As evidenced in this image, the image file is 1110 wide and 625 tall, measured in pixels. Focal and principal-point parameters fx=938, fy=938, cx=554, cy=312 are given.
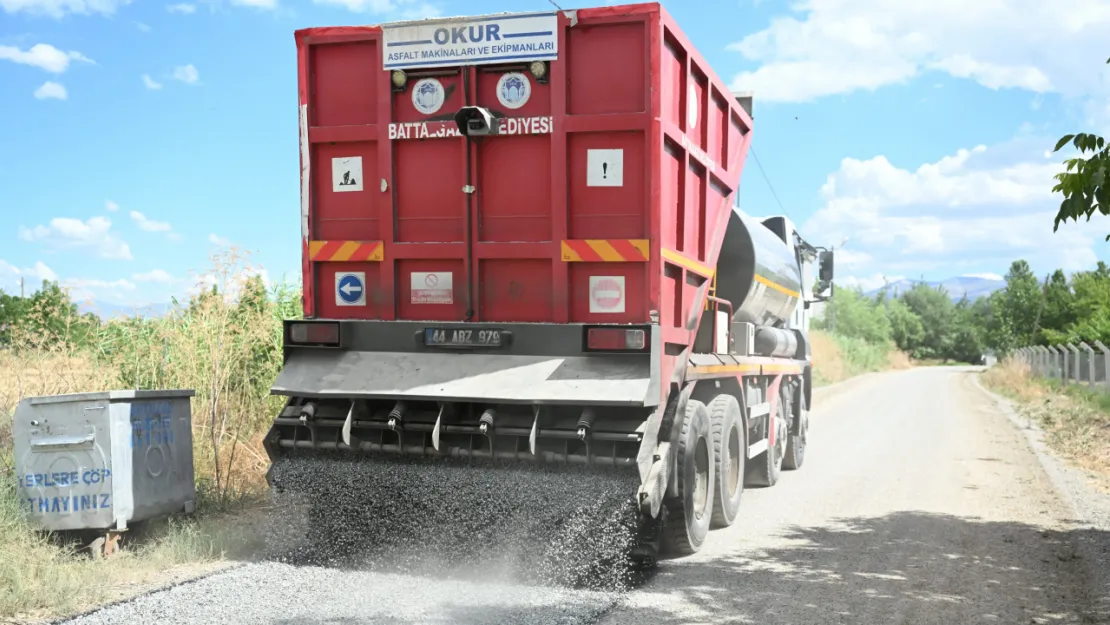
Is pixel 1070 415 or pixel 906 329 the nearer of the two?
pixel 1070 415

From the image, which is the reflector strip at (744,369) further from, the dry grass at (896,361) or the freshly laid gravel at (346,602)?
the dry grass at (896,361)

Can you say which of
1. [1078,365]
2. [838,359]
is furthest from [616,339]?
[838,359]

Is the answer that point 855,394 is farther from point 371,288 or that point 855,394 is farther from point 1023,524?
point 371,288

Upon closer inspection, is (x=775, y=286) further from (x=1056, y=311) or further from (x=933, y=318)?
(x=933, y=318)

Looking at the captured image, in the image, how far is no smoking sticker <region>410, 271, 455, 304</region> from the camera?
6.26 m

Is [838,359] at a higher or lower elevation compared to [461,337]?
lower

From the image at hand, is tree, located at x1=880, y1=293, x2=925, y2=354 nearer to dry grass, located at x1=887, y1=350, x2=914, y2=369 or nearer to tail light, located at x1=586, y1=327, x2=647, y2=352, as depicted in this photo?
dry grass, located at x1=887, y1=350, x2=914, y2=369

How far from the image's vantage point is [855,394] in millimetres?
27688

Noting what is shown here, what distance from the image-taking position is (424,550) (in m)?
5.92

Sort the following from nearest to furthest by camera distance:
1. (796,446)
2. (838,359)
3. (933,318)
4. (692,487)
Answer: (692,487) < (796,446) < (838,359) < (933,318)

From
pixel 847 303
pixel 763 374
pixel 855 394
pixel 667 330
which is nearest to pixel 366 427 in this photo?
pixel 667 330

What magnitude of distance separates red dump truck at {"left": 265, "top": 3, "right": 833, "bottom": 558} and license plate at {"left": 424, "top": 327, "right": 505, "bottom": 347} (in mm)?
14

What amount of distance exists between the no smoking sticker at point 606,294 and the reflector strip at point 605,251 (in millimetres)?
116

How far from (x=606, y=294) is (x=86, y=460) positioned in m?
3.49
